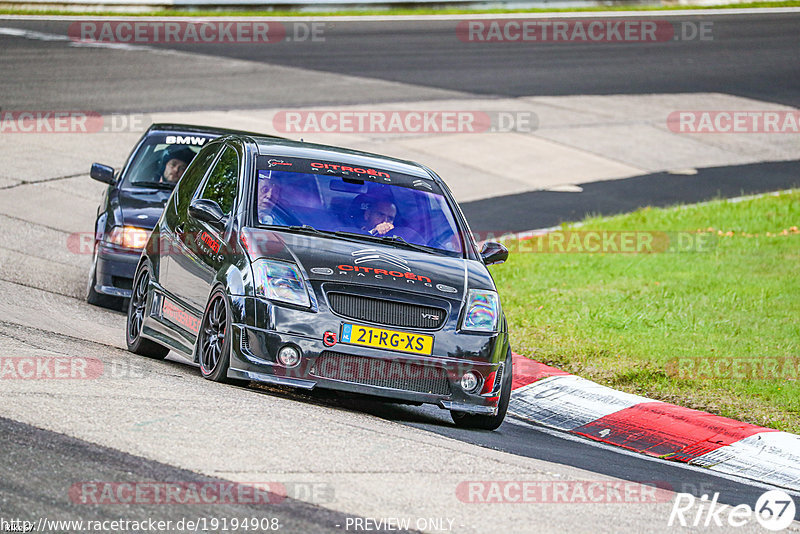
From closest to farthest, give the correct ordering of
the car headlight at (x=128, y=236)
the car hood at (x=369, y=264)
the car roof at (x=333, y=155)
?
1. the car hood at (x=369, y=264)
2. the car roof at (x=333, y=155)
3. the car headlight at (x=128, y=236)

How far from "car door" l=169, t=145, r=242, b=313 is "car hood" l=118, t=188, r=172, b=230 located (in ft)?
7.55

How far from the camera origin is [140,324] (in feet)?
30.8

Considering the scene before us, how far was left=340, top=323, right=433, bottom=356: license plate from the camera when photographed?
296 inches

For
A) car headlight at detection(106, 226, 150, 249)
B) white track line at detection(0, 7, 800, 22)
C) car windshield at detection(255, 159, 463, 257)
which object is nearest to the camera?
car windshield at detection(255, 159, 463, 257)

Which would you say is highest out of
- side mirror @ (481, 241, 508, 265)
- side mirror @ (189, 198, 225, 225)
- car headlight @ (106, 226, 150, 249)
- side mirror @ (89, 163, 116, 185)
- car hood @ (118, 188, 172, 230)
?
side mirror @ (189, 198, 225, 225)

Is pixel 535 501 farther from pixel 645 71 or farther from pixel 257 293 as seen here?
pixel 645 71

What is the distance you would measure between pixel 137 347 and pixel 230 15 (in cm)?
2662

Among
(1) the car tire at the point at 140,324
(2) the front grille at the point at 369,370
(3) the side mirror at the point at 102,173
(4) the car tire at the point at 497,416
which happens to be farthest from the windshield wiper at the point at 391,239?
(3) the side mirror at the point at 102,173

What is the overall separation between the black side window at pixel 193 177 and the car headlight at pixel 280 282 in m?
1.84

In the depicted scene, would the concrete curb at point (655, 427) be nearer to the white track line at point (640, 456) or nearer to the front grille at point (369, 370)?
the white track line at point (640, 456)

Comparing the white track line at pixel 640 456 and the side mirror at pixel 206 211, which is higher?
the side mirror at pixel 206 211

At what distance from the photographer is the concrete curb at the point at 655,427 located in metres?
8.22

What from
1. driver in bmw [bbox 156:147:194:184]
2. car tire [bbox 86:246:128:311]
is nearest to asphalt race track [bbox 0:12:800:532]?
car tire [bbox 86:246:128:311]

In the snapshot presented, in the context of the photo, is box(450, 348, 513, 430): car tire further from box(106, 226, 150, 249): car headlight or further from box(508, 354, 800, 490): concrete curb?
box(106, 226, 150, 249): car headlight
